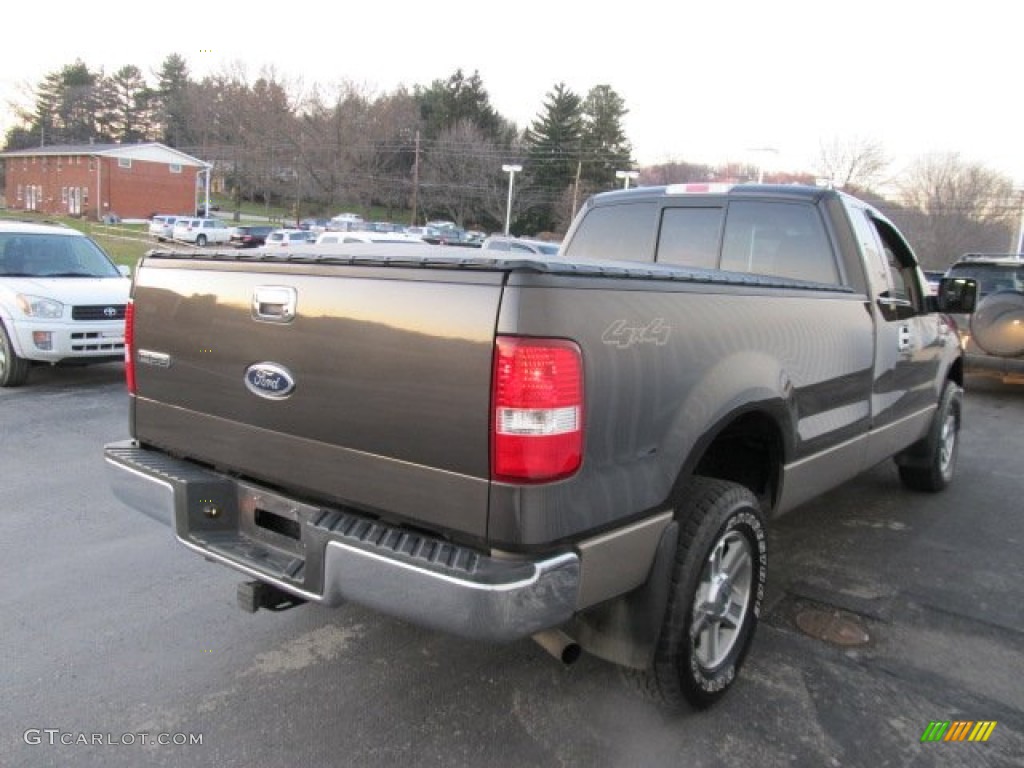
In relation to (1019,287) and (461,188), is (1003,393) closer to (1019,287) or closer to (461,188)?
(1019,287)

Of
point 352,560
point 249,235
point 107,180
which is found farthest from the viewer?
point 107,180

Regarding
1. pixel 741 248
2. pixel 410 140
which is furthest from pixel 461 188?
pixel 741 248

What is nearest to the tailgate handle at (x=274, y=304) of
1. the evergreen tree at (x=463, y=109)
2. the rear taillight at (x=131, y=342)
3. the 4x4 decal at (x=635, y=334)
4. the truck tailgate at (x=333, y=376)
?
the truck tailgate at (x=333, y=376)

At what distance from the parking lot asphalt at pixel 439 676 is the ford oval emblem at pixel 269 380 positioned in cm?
116

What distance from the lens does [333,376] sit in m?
2.57

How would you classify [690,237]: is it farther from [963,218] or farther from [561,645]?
[963,218]

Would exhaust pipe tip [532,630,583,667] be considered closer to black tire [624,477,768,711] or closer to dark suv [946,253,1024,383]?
black tire [624,477,768,711]

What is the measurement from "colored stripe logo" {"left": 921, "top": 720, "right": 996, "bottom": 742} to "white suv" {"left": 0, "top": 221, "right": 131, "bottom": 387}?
25.1ft

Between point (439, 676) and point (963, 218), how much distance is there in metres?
46.7

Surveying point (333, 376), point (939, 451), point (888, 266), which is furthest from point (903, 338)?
point (333, 376)

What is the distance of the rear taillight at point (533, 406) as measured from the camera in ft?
7.17

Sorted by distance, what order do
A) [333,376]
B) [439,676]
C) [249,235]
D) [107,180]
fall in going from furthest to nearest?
[107,180] → [249,235] → [439,676] → [333,376]

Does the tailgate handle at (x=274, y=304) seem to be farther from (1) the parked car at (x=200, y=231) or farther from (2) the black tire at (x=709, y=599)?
(1) the parked car at (x=200, y=231)

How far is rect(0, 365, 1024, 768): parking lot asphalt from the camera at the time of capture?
9.09 feet
